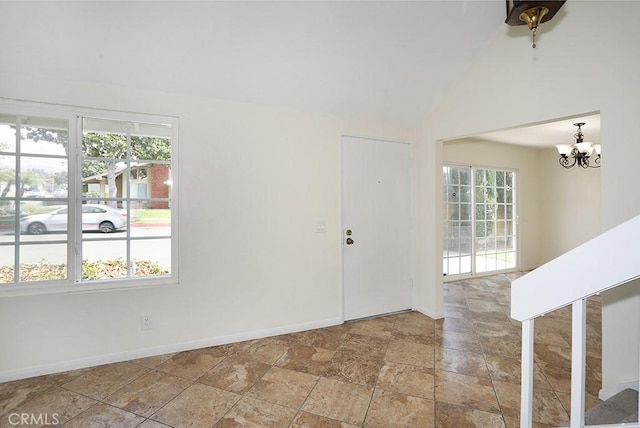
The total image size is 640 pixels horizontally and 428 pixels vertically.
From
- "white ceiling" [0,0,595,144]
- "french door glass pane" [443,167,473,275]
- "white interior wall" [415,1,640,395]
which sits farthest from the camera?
"french door glass pane" [443,167,473,275]

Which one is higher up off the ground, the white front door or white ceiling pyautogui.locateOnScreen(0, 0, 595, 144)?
white ceiling pyautogui.locateOnScreen(0, 0, 595, 144)

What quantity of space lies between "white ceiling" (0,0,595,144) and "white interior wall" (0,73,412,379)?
174 millimetres

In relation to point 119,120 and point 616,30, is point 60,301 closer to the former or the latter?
point 119,120

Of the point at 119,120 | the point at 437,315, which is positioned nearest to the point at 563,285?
the point at 437,315

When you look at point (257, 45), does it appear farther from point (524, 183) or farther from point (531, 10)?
point (524, 183)

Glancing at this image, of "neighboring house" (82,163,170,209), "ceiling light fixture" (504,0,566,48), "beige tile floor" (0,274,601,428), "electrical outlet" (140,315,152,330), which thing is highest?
"ceiling light fixture" (504,0,566,48)

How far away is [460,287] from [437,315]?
1.51 meters

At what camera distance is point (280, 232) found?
9.57 feet

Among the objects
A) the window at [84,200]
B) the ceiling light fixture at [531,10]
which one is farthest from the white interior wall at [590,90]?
the window at [84,200]

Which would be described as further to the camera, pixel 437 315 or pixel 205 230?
pixel 437 315

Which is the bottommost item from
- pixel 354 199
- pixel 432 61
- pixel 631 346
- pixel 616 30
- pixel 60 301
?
pixel 631 346

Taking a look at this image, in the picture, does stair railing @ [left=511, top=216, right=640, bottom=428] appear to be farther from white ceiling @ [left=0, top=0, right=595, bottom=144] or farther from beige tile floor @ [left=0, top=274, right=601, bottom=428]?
white ceiling @ [left=0, top=0, right=595, bottom=144]

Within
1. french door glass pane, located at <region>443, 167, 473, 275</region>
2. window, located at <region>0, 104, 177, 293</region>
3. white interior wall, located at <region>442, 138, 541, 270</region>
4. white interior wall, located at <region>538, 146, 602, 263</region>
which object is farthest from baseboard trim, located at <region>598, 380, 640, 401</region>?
white interior wall, located at <region>538, 146, 602, 263</region>

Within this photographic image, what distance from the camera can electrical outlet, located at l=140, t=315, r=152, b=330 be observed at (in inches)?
97.0
